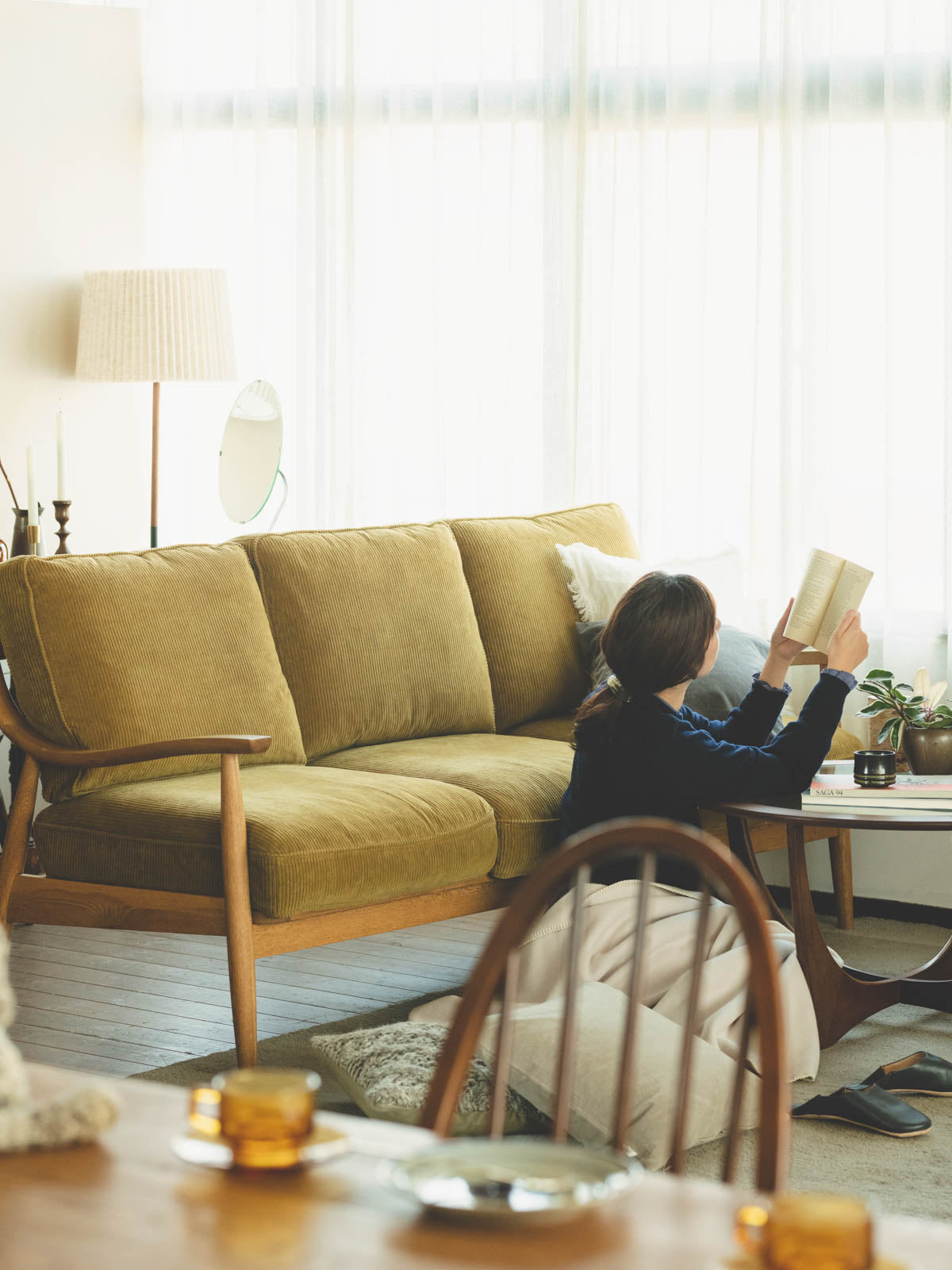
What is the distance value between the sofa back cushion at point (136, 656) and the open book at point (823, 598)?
3.55ft

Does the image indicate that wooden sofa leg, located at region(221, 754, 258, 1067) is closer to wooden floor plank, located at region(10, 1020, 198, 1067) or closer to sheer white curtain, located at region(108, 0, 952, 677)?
wooden floor plank, located at region(10, 1020, 198, 1067)

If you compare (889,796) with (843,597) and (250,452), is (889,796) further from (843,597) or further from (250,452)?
(250,452)

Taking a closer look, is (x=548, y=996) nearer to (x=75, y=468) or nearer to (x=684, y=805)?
(x=684, y=805)

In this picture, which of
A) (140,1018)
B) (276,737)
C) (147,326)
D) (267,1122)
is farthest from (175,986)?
(267,1122)

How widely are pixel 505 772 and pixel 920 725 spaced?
0.82 metres

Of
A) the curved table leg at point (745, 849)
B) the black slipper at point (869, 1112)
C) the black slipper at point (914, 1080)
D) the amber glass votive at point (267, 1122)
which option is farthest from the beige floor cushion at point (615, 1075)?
the amber glass votive at point (267, 1122)

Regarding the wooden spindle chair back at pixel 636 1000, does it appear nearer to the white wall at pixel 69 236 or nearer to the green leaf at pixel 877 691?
the green leaf at pixel 877 691

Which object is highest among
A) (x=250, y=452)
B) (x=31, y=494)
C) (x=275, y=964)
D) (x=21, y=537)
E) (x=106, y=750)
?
(x=250, y=452)

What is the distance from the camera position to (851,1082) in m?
2.78

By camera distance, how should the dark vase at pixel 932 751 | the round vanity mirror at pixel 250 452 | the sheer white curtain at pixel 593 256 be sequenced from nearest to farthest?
the dark vase at pixel 932 751 → the sheer white curtain at pixel 593 256 → the round vanity mirror at pixel 250 452

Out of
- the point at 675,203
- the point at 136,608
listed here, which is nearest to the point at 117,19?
the point at 675,203

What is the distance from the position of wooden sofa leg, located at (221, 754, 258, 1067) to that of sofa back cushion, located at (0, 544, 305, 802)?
1.26 ft

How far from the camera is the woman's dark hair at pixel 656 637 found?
267 cm

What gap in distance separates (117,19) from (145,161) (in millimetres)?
420
